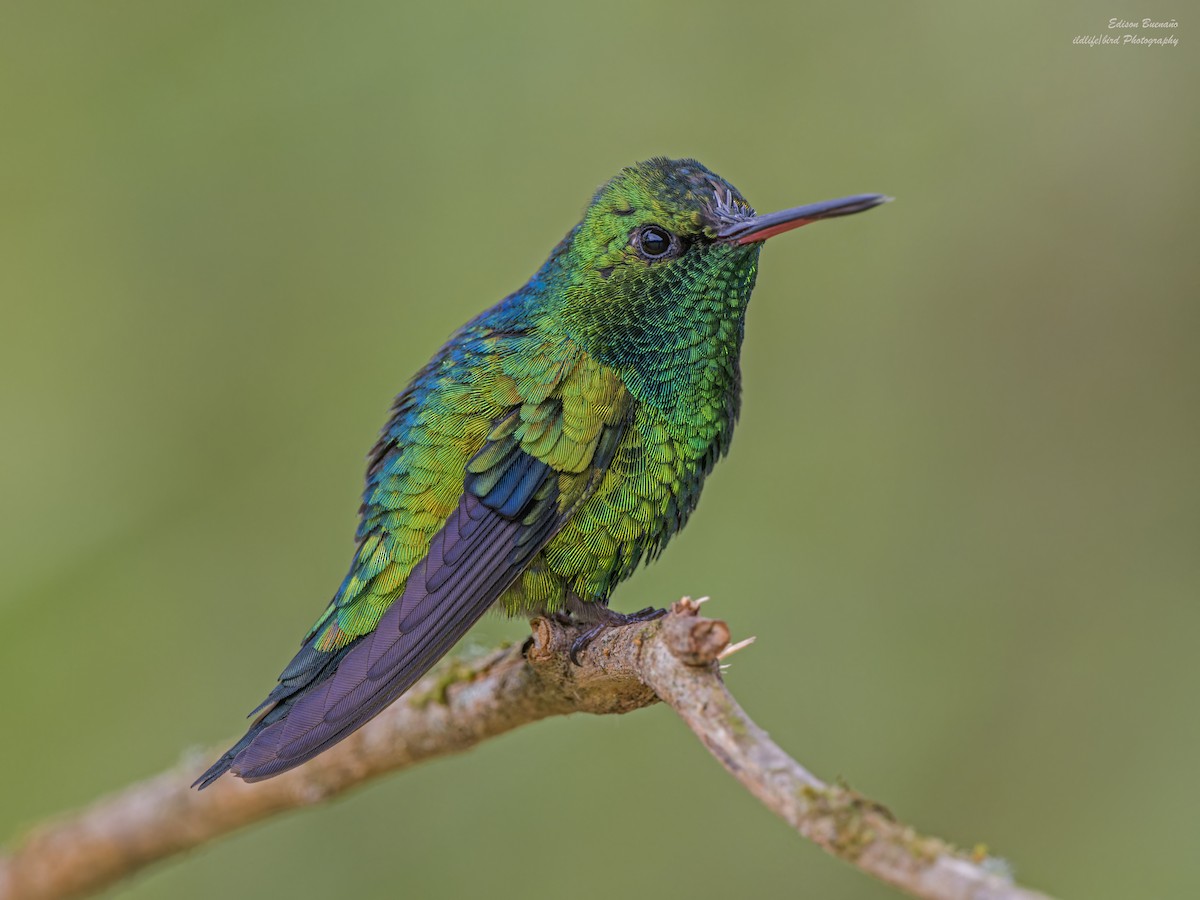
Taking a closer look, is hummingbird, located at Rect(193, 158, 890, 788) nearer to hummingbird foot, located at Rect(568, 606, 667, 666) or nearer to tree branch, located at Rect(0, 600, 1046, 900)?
hummingbird foot, located at Rect(568, 606, 667, 666)

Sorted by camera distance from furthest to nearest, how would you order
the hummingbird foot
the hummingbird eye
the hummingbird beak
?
1. the hummingbird eye
2. the hummingbird beak
3. the hummingbird foot

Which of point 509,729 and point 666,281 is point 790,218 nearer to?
point 666,281

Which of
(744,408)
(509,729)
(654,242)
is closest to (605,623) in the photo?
(509,729)

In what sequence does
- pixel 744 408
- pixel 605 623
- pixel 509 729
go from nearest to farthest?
1. pixel 605 623
2. pixel 509 729
3. pixel 744 408

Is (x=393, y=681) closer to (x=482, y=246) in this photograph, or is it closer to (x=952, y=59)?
(x=482, y=246)

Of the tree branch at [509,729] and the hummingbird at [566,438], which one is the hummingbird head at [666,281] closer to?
the hummingbird at [566,438]

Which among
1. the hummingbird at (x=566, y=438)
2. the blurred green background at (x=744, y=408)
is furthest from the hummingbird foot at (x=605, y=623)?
the blurred green background at (x=744, y=408)

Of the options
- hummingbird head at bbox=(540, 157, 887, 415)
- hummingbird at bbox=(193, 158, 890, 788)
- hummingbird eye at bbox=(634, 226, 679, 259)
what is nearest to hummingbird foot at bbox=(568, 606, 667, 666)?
hummingbird at bbox=(193, 158, 890, 788)
